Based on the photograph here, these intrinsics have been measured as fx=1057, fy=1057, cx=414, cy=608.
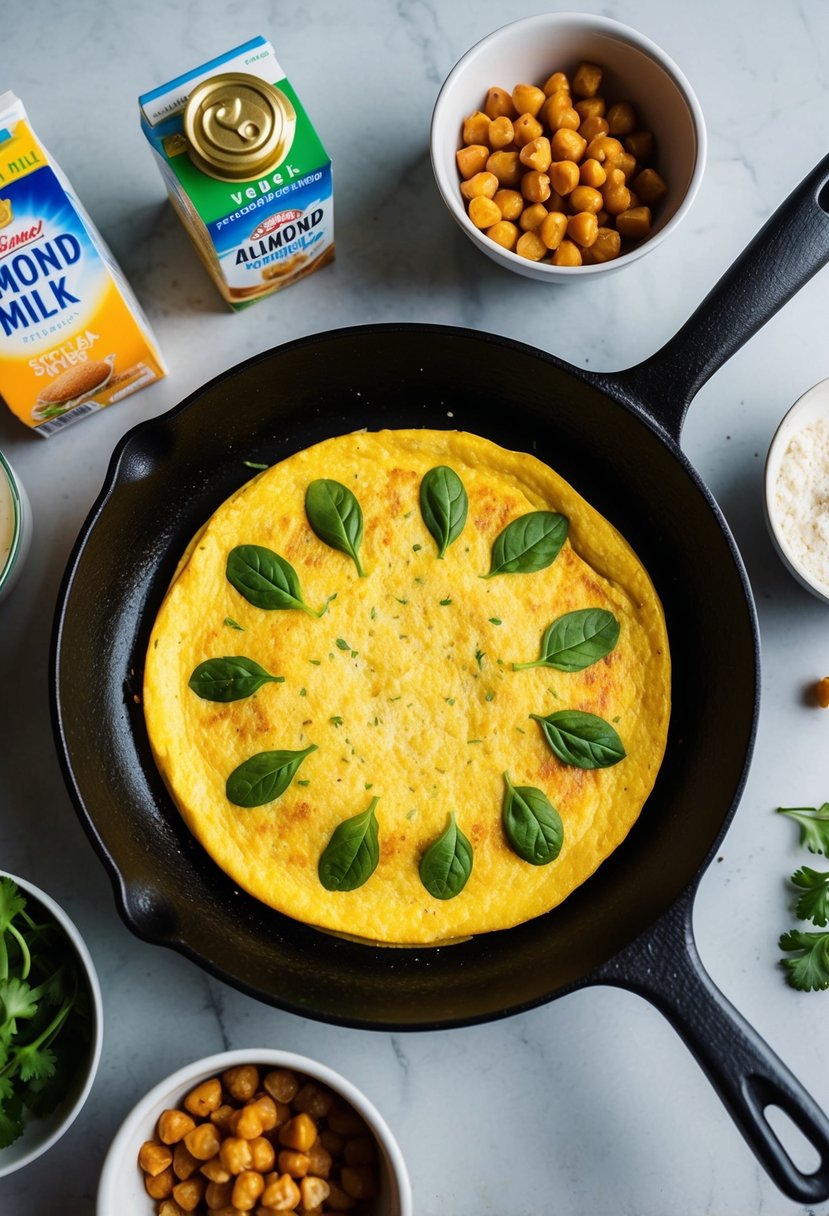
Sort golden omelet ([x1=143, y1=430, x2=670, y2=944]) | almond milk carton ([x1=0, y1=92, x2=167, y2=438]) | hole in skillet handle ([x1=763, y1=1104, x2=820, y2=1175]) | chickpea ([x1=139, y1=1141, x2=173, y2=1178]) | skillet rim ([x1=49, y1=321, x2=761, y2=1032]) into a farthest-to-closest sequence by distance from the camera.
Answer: hole in skillet handle ([x1=763, y1=1104, x2=820, y2=1175]) → golden omelet ([x1=143, y1=430, x2=670, y2=944]) → chickpea ([x1=139, y1=1141, x2=173, y2=1178]) → skillet rim ([x1=49, y1=321, x2=761, y2=1032]) → almond milk carton ([x1=0, y1=92, x2=167, y2=438])

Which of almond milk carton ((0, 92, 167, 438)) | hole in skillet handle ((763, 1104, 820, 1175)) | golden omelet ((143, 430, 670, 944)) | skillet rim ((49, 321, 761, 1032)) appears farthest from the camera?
hole in skillet handle ((763, 1104, 820, 1175))

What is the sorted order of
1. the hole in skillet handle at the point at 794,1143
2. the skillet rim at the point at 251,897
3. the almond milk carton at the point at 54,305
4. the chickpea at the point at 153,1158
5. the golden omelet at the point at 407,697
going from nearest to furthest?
the almond milk carton at the point at 54,305 < the skillet rim at the point at 251,897 < the chickpea at the point at 153,1158 < the golden omelet at the point at 407,697 < the hole in skillet handle at the point at 794,1143

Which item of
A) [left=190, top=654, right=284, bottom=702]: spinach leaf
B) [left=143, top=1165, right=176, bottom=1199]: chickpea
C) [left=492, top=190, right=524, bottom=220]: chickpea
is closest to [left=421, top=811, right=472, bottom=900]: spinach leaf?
[left=190, top=654, right=284, bottom=702]: spinach leaf

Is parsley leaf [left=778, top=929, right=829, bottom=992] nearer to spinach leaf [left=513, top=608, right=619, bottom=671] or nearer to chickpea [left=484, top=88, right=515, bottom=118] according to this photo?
spinach leaf [left=513, top=608, right=619, bottom=671]

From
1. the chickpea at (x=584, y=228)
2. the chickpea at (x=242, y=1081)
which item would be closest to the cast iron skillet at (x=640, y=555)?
the chickpea at (x=242, y=1081)

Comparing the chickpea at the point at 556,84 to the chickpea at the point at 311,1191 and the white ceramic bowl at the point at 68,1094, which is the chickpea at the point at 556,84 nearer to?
the white ceramic bowl at the point at 68,1094
